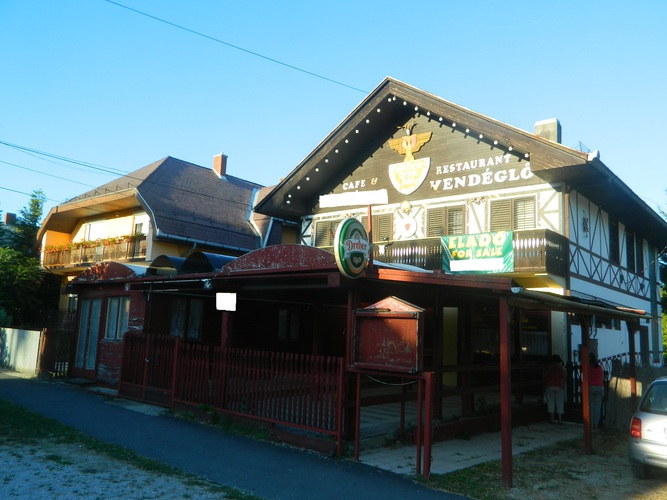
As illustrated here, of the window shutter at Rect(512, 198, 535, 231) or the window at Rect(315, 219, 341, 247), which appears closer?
the window shutter at Rect(512, 198, 535, 231)

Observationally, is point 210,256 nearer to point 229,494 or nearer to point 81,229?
point 229,494

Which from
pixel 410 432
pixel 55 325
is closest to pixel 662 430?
pixel 410 432

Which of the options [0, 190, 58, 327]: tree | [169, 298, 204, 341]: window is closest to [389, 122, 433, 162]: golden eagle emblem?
[169, 298, 204, 341]: window

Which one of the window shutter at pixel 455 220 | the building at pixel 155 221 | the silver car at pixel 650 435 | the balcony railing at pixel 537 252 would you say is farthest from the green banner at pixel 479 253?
the building at pixel 155 221

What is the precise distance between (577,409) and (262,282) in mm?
8507

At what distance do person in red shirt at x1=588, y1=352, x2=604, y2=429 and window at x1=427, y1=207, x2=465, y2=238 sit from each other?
5.94m

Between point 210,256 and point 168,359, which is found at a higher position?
point 210,256

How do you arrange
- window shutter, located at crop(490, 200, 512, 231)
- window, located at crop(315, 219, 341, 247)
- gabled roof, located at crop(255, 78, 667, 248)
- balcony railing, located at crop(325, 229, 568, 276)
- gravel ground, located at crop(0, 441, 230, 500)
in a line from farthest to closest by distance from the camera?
window, located at crop(315, 219, 341, 247) → window shutter, located at crop(490, 200, 512, 231) → gabled roof, located at crop(255, 78, 667, 248) → balcony railing, located at crop(325, 229, 568, 276) → gravel ground, located at crop(0, 441, 230, 500)

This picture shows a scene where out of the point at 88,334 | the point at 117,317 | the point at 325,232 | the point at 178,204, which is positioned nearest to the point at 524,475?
the point at 117,317

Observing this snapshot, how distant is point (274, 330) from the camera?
17859mm

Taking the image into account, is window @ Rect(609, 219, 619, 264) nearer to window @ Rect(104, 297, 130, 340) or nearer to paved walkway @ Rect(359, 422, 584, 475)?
paved walkway @ Rect(359, 422, 584, 475)

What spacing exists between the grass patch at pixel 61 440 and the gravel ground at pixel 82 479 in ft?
0.25

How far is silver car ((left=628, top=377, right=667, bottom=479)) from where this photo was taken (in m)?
7.78

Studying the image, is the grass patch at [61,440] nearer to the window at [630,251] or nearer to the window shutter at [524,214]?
the window shutter at [524,214]
